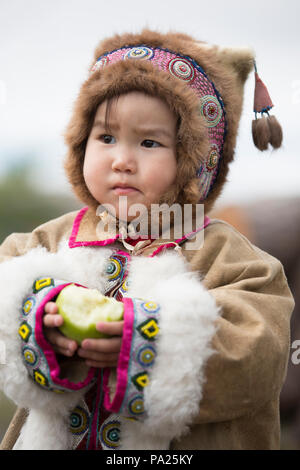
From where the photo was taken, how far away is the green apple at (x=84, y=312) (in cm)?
123

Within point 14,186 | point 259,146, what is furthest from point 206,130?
point 14,186

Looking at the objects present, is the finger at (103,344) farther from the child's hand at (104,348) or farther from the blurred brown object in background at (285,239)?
the blurred brown object in background at (285,239)

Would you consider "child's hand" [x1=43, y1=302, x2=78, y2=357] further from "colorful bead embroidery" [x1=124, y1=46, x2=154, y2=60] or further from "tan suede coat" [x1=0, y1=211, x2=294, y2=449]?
"colorful bead embroidery" [x1=124, y1=46, x2=154, y2=60]

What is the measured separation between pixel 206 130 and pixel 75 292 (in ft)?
2.30

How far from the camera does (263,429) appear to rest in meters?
1.47

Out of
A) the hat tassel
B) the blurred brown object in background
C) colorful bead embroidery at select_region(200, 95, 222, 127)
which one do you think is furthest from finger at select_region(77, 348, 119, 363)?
the blurred brown object in background

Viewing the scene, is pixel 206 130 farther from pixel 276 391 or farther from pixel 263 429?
pixel 263 429

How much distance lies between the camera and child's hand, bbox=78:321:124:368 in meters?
1.22

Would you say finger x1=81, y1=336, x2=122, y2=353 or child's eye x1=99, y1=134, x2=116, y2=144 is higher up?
child's eye x1=99, y1=134, x2=116, y2=144

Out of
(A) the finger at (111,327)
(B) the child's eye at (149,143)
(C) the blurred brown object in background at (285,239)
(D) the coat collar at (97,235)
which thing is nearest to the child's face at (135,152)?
(B) the child's eye at (149,143)

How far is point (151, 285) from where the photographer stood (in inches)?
56.6

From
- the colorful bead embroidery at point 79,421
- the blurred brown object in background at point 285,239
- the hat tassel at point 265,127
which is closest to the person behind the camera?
the colorful bead embroidery at point 79,421

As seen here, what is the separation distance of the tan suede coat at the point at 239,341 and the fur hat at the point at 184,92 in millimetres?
186

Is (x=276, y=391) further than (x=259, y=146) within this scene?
No
